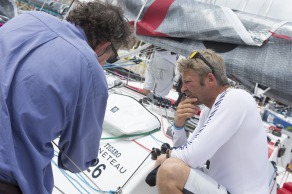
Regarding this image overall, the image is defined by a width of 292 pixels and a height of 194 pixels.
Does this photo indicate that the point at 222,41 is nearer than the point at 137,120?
Yes

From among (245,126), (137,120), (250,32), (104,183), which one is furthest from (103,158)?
(250,32)

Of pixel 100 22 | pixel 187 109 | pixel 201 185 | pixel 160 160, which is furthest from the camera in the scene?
pixel 187 109

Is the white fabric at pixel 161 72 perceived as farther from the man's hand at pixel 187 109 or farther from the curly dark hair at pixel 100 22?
the curly dark hair at pixel 100 22

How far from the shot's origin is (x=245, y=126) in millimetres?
1357

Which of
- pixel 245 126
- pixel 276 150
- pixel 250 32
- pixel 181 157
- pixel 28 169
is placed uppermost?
pixel 250 32

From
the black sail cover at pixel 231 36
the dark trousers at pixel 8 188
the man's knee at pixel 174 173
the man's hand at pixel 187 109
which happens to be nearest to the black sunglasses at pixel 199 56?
the black sail cover at pixel 231 36

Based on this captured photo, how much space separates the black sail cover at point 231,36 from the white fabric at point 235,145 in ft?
0.63

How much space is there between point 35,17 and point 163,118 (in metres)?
1.87

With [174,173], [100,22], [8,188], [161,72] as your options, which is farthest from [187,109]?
[161,72]

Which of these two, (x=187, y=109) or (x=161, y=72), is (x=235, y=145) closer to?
(x=187, y=109)

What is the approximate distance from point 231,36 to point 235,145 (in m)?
0.61

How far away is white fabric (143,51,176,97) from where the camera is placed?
3.43m

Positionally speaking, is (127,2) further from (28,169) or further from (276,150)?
(276,150)

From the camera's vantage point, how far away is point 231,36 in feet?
5.08
